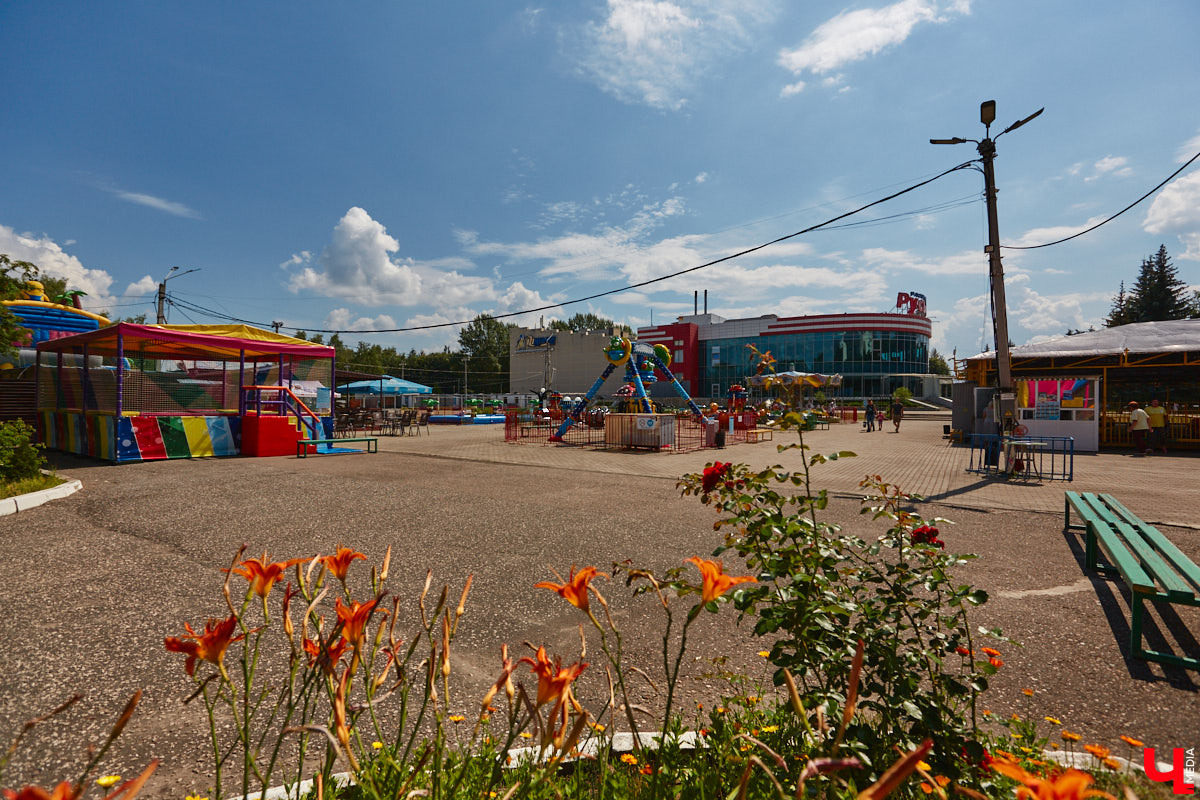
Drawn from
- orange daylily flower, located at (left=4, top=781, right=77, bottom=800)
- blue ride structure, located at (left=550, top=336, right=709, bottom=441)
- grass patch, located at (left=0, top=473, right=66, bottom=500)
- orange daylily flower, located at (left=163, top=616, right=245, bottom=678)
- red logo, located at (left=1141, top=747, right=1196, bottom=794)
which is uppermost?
blue ride structure, located at (left=550, top=336, right=709, bottom=441)

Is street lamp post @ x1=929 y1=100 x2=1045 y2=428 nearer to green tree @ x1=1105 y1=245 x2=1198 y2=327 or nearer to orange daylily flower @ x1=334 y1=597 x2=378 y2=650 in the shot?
orange daylily flower @ x1=334 y1=597 x2=378 y2=650

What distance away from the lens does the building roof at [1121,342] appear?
16.3 meters

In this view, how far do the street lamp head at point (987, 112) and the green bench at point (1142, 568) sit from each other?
29.7 ft

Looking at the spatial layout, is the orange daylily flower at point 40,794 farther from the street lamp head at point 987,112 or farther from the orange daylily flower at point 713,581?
the street lamp head at point 987,112

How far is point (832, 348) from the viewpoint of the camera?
57.2 metres

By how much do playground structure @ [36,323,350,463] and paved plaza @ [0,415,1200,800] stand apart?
1.97 m

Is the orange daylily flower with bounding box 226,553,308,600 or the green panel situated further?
the green panel

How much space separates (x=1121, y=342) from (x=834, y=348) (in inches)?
1602

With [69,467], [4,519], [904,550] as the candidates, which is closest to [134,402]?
[69,467]

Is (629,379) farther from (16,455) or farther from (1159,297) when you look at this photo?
(1159,297)

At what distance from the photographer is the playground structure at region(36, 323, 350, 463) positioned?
41.7 feet

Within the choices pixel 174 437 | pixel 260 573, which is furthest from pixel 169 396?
pixel 260 573

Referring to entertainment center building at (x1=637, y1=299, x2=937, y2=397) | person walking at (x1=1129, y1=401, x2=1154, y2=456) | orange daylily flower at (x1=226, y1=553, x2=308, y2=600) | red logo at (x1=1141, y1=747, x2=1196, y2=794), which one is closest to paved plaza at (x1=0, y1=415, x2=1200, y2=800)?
red logo at (x1=1141, y1=747, x2=1196, y2=794)

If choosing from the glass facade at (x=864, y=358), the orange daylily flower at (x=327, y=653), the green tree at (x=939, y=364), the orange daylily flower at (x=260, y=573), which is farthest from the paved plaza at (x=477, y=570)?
the green tree at (x=939, y=364)
